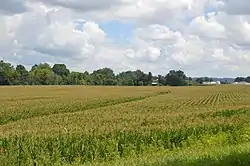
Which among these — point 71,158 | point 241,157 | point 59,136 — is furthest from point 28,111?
point 241,157

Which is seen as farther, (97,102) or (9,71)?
(9,71)

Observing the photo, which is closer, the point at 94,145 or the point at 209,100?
the point at 94,145

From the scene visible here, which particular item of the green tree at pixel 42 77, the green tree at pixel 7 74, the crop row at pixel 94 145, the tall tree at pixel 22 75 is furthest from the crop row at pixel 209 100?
the tall tree at pixel 22 75

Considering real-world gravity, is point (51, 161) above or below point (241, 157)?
below

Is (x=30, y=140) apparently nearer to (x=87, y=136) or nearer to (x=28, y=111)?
(x=87, y=136)

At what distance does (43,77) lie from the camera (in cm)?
17700

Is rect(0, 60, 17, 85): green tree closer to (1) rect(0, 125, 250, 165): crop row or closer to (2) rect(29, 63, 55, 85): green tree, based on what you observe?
(2) rect(29, 63, 55, 85): green tree

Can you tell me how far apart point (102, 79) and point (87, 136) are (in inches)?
6865

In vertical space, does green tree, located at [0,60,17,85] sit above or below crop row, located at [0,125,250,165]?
above

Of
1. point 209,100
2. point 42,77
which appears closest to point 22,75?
point 42,77

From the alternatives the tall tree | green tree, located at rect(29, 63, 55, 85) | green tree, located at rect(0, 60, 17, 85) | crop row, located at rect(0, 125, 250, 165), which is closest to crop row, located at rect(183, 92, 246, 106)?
crop row, located at rect(0, 125, 250, 165)

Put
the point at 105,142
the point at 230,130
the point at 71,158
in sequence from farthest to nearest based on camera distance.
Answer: the point at 230,130
the point at 105,142
the point at 71,158

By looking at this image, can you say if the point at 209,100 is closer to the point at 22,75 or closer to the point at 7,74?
the point at 7,74

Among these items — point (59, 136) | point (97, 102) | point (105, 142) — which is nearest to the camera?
point (105, 142)
